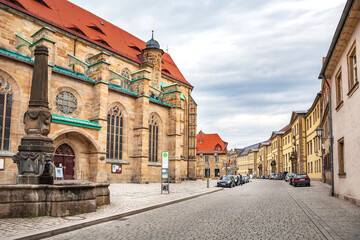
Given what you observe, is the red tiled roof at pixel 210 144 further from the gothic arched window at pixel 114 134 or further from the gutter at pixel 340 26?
the gutter at pixel 340 26

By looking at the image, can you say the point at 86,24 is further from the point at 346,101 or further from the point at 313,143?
the point at 313,143

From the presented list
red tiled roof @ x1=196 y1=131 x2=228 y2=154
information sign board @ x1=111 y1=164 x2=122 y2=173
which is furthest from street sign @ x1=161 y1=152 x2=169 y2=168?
red tiled roof @ x1=196 y1=131 x2=228 y2=154

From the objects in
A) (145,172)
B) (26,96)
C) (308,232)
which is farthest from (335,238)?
(145,172)

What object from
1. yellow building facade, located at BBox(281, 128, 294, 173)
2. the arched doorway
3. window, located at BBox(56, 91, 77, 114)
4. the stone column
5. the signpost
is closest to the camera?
the stone column

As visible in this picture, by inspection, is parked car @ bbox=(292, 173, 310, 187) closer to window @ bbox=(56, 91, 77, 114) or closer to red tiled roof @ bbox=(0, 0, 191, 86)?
window @ bbox=(56, 91, 77, 114)

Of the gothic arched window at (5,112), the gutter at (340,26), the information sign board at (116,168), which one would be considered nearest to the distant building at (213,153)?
the information sign board at (116,168)

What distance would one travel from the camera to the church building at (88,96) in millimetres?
21516

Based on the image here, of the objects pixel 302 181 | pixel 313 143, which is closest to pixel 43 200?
pixel 302 181

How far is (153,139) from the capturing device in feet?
113

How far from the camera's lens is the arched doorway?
965 inches

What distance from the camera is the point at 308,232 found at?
7.48 m

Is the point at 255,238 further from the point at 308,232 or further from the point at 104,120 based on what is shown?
the point at 104,120

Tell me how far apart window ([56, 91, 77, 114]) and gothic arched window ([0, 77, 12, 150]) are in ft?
13.3

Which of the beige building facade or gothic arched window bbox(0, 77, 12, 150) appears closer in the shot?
the beige building facade
